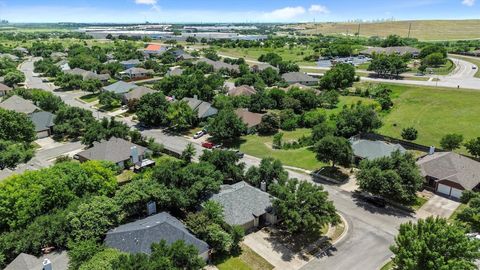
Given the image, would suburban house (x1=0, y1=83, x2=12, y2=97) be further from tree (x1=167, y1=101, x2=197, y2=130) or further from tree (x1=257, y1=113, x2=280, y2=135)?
tree (x1=257, y1=113, x2=280, y2=135)

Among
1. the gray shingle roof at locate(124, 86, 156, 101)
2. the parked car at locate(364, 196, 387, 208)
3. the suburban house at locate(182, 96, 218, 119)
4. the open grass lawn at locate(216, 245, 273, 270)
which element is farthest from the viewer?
the gray shingle roof at locate(124, 86, 156, 101)

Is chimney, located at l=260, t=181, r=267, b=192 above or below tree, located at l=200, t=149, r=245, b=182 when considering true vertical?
below

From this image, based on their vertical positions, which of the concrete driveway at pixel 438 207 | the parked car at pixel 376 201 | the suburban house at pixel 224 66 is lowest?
the concrete driveway at pixel 438 207

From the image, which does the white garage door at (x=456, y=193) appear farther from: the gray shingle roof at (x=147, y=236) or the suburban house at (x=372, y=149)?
the gray shingle roof at (x=147, y=236)

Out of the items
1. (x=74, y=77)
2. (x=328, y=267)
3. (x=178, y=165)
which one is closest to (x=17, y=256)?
(x=178, y=165)

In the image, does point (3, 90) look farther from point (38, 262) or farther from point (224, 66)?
point (38, 262)

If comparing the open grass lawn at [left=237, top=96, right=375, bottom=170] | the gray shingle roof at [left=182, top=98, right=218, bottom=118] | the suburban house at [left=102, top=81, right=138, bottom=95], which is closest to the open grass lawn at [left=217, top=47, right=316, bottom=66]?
the suburban house at [left=102, top=81, right=138, bottom=95]

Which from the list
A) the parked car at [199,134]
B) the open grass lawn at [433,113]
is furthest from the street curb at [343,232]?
the parked car at [199,134]
